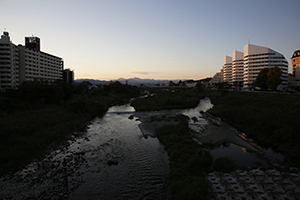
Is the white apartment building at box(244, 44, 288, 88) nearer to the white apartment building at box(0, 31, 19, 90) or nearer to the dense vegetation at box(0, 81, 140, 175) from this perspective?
the dense vegetation at box(0, 81, 140, 175)

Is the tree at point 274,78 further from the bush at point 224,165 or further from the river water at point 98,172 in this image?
the bush at point 224,165

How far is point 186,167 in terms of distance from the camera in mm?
12359

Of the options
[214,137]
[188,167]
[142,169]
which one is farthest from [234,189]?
[214,137]

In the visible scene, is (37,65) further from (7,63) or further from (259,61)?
(259,61)

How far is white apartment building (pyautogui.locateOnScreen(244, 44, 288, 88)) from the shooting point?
8181cm

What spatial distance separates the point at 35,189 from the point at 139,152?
8.25 meters

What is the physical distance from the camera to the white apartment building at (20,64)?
57.4 m

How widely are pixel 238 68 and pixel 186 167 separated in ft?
355

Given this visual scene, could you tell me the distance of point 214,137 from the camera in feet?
66.2

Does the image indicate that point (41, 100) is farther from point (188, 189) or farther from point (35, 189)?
point (188, 189)

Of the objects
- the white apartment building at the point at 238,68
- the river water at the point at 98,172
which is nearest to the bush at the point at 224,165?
the river water at the point at 98,172

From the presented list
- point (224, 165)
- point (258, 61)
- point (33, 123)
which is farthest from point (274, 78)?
point (33, 123)

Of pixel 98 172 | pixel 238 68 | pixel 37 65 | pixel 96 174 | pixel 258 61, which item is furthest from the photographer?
pixel 238 68

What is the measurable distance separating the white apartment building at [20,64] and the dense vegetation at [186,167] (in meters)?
44.2
